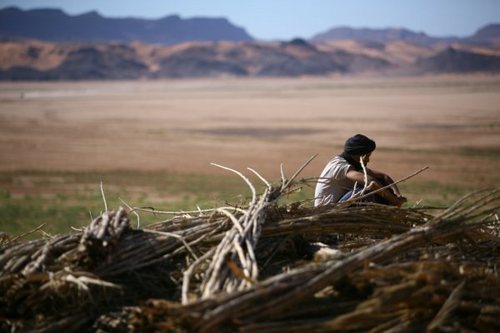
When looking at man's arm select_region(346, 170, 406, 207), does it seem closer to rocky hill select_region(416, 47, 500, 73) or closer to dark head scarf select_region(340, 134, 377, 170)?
dark head scarf select_region(340, 134, 377, 170)

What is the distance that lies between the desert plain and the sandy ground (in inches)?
2.9

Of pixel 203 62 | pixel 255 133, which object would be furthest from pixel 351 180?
pixel 203 62

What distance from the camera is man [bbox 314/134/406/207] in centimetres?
417

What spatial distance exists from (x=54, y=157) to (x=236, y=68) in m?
88.7

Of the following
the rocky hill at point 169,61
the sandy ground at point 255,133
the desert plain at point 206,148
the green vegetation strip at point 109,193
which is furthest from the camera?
the rocky hill at point 169,61

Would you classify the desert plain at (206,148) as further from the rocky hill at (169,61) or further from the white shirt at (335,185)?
the rocky hill at (169,61)

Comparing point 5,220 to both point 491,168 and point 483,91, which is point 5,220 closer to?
point 491,168

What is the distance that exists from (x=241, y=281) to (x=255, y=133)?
106 ft

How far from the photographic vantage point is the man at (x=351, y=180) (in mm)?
4172

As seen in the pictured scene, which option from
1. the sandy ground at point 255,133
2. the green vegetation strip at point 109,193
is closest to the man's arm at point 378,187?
the green vegetation strip at point 109,193

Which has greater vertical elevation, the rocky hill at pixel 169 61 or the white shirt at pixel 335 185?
the rocky hill at pixel 169 61

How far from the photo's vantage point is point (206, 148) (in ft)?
95.7

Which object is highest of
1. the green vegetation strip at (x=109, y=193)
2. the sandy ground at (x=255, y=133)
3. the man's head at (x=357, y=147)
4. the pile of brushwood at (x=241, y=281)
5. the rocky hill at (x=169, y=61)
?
the rocky hill at (x=169, y=61)

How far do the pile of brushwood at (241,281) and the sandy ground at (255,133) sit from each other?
16859mm
